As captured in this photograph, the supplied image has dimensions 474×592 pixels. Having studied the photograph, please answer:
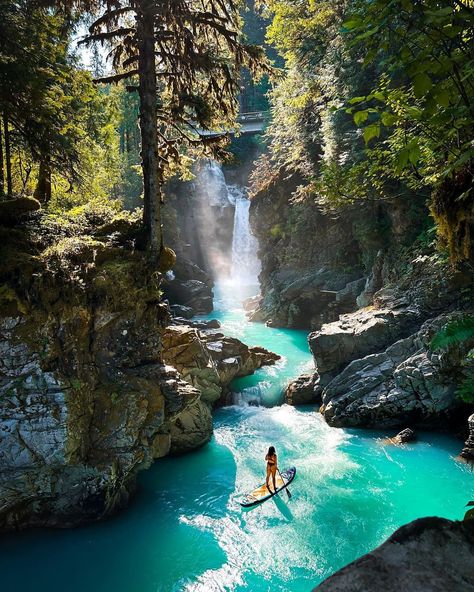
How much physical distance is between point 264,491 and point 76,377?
567 centimetres

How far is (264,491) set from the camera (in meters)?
10.2

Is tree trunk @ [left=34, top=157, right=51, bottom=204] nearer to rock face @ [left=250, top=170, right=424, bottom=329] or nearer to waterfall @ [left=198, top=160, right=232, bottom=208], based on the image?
rock face @ [left=250, top=170, right=424, bottom=329]

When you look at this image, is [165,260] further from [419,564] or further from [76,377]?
[419,564]

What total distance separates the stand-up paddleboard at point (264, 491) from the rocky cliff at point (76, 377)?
9.16 ft

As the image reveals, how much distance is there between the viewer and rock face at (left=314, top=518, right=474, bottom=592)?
2043mm

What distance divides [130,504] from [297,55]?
23.6m

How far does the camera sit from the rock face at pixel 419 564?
204cm

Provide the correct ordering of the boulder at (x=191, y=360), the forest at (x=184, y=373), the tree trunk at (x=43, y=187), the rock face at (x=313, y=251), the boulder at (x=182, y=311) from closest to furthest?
the forest at (x=184, y=373) → the tree trunk at (x=43, y=187) → the boulder at (x=191, y=360) → the rock face at (x=313, y=251) → the boulder at (x=182, y=311)

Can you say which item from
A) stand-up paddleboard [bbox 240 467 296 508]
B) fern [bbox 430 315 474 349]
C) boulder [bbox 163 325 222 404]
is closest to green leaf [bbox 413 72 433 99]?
fern [bbox 430 315 474 349]

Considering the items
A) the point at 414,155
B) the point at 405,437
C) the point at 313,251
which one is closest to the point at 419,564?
the point at 414,155

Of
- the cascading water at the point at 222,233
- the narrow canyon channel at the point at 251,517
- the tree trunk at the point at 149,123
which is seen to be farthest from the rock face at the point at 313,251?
the tree trunk at the point at 149,123

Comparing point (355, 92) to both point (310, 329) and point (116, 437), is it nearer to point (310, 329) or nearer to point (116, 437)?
point (310, 329)

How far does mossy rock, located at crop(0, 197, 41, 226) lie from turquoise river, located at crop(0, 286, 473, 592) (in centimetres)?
730

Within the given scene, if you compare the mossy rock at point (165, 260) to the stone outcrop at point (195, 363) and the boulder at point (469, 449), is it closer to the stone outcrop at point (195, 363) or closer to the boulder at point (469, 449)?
the stone outcrop at point (195, 363)
